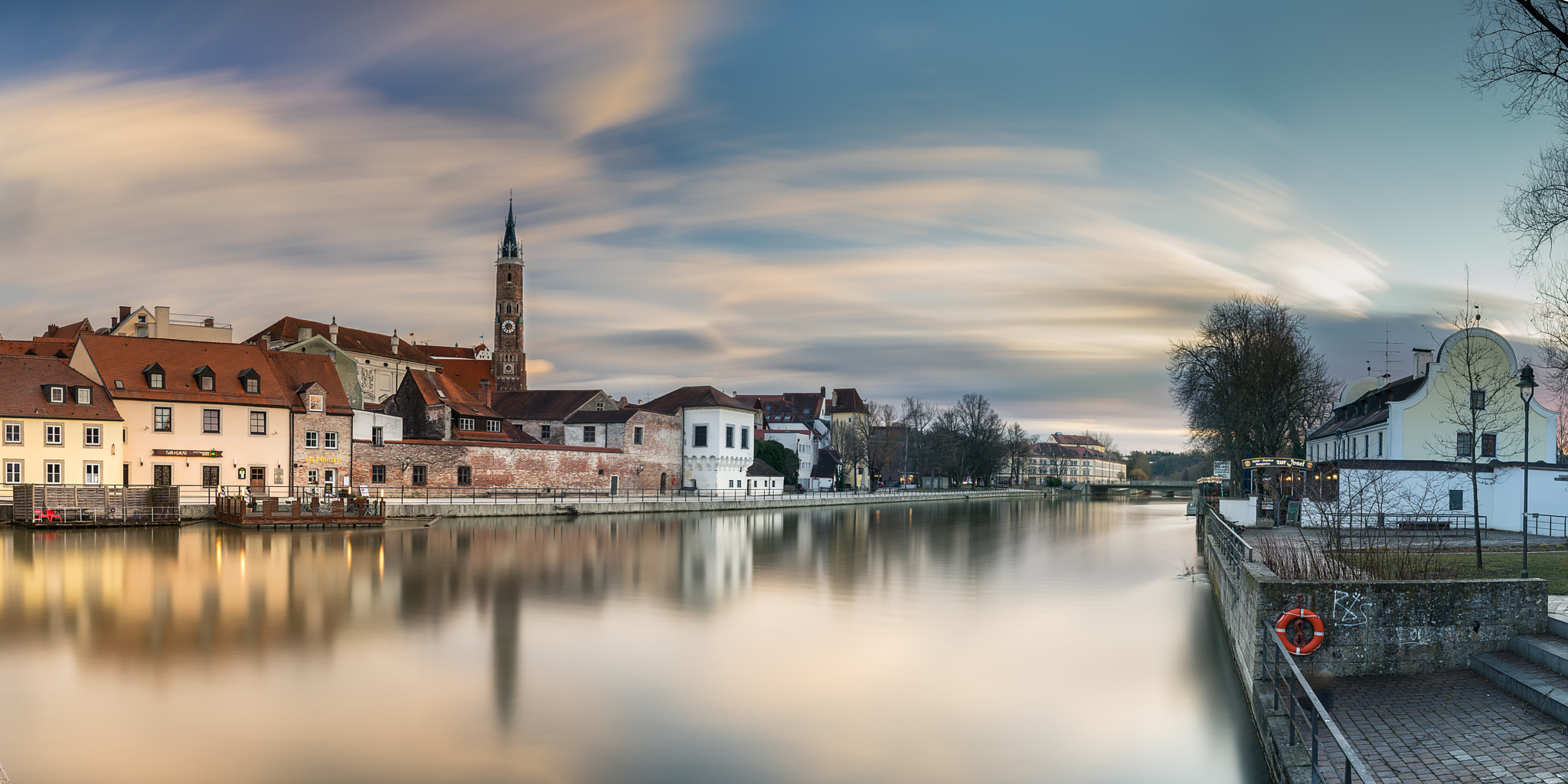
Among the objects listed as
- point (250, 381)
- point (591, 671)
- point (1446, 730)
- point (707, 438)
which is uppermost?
point (250, 381)

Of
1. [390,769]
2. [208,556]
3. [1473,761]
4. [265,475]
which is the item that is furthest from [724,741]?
[265,475]

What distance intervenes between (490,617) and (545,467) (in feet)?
112

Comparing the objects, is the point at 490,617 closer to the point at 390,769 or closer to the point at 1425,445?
the point at 390,769

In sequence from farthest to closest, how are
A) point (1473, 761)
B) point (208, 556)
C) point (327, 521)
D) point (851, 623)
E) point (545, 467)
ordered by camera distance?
point (545, 467)
point (327, 521)
point (208, 556)
point (851, 623)
point (1473, 761)

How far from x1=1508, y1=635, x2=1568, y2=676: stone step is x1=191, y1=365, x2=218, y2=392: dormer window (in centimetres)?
4408

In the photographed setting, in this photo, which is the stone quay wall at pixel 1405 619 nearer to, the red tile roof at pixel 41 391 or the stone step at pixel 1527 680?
the stone step at pixel 1527 680

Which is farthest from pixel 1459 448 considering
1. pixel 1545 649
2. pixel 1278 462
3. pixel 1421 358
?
pixel 1545 649

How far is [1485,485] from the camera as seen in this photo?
29547 mm

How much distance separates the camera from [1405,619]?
11250 mm

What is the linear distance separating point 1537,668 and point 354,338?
8549 centimetres

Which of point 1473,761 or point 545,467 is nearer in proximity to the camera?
point 1473,761

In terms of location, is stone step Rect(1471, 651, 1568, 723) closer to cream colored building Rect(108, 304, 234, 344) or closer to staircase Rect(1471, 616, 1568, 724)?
staircase Rect(1471, 616, 1568, 724)

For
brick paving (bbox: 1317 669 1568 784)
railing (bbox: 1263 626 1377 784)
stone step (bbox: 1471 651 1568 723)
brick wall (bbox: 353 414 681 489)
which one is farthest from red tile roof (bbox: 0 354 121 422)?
stone step (bbox: 1471 651 1568 723)

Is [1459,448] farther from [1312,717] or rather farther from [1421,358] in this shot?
[1312,717]
